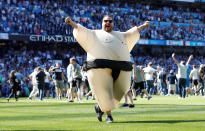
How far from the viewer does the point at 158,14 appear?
59844 mm

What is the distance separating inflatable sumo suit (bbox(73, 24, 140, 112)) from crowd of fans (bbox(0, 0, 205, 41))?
118ft

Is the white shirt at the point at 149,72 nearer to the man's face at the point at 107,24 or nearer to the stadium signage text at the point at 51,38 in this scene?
the man's face at the point at 107,24

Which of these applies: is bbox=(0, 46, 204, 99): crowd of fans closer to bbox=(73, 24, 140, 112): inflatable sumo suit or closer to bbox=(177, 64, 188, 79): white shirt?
bbox=(177, 64, 188, 79): white shirt

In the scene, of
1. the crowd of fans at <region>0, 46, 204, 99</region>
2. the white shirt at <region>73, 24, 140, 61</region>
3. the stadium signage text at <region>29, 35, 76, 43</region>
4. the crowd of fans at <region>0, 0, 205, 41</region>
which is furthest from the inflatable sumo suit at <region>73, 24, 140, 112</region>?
the stadium signage text at <region>29, 35, 76, 43</region>

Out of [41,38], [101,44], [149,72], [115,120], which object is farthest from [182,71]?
[41,38]

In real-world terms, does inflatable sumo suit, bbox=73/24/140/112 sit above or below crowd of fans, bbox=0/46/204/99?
above

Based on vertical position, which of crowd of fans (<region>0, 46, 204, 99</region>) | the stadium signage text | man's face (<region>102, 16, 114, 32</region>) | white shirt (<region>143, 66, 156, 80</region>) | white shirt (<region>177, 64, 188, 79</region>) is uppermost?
man's face (<region>102, 16, 114, 32</region>)

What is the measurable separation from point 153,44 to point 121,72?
46.1 m

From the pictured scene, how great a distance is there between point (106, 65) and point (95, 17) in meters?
44.4

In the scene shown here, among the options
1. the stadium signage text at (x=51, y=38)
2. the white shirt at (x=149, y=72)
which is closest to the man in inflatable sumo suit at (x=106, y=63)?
the white shirt at (x=149, y=72)

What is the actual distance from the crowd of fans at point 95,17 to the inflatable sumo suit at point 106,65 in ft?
118

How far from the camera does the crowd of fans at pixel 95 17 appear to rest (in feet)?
151

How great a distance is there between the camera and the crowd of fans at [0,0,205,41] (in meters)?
46.0

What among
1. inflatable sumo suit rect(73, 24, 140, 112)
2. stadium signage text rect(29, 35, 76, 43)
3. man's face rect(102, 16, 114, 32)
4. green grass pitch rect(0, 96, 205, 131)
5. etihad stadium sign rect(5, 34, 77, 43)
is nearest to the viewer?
green grass pitch rect(0, 96, 205, 131)
